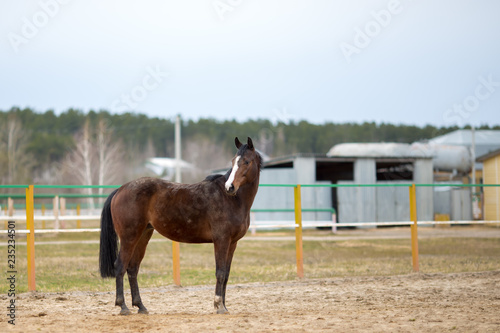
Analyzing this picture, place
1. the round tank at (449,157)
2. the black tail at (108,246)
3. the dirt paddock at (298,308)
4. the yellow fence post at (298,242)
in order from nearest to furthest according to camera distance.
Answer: the dirt paddock at (298,308)
the black tail at (108,246)
the yellow fence post at (298,242)
the round tank at (449,157)

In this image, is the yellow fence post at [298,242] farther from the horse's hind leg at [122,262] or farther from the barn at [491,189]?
the barn at [491,189]

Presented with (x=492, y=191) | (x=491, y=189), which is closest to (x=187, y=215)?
(x=492, y=191)

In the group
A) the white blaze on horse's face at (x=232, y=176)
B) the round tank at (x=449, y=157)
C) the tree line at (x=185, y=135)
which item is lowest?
the white blaze on horse's face at (x=232, y=176)

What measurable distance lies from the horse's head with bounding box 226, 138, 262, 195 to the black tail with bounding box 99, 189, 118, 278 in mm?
1595

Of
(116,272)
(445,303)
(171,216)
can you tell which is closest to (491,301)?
(445,303)

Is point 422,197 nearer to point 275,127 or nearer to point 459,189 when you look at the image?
point 459,189

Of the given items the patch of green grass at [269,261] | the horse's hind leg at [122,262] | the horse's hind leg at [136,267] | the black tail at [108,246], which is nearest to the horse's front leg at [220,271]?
the horse's hind leg at [136,267]

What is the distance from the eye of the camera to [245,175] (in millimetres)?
5758

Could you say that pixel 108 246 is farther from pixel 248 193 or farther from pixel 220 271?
pixel 248 193

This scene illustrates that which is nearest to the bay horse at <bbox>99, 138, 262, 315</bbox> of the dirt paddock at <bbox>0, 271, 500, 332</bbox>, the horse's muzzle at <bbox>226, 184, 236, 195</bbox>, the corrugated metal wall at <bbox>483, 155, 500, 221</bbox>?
the horse's muzzle at <bbox>226, 184, 236, 195</bbox>

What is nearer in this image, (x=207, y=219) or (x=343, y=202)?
(x=207, y=219)

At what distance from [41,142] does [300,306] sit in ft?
193

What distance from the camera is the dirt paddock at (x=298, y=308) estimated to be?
4898mm

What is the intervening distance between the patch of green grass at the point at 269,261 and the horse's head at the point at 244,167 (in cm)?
341
